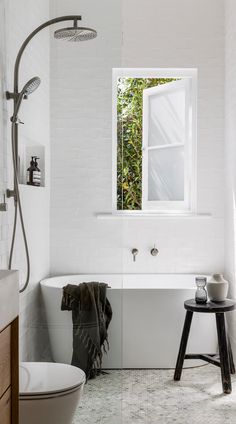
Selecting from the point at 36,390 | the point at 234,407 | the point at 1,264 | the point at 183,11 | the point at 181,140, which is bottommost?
the point at 234,407

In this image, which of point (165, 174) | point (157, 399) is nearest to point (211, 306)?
point (157, 399)

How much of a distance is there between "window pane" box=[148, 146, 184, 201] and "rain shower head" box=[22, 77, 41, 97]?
244cm

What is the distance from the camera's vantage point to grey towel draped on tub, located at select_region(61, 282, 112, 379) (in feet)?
10.1

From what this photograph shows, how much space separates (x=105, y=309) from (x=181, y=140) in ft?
8.56

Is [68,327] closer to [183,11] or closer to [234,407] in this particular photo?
[234,407]

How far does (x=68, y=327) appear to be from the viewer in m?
3.04

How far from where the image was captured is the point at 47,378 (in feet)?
8.85

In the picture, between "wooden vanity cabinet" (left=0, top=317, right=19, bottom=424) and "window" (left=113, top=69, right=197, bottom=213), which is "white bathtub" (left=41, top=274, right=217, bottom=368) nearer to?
"window" (left=113, top=69, right=197, bottom=213)

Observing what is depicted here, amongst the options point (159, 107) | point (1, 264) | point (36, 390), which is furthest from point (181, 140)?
point (36, 390)

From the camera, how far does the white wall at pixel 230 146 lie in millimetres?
4781

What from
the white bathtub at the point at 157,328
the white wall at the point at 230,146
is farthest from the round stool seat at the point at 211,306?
the white wall at the point at 230,146

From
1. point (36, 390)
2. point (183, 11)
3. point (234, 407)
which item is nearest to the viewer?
point (36, 390)

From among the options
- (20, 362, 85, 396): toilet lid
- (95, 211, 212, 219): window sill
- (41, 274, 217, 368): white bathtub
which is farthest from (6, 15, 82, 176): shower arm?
(95, 211, 212, 219): window sill

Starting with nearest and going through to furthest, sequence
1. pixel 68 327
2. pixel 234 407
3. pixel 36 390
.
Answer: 1. pixel 36 390
2. pixel 68 327
3. pixel 234 407
